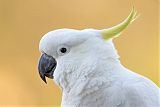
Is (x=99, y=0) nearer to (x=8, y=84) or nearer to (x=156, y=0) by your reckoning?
(x=156, y=0)

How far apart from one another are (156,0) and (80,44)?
1.56 metres

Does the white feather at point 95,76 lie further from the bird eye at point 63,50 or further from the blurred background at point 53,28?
the blurred background at point 53,28

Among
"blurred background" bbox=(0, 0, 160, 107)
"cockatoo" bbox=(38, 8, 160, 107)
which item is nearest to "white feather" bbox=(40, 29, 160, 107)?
"cockatoo" bbox=(38, 8, 160, 107)

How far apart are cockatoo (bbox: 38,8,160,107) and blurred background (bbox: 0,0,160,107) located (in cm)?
135

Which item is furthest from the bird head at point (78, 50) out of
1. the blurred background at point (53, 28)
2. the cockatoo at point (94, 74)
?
the blurred background at point (53, 28)

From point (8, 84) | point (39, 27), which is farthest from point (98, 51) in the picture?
point (8, 84)

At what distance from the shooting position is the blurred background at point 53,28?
252 centimetres

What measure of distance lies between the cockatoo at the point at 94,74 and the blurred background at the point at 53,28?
1351 mm

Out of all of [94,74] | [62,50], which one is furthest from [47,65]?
[94,74]

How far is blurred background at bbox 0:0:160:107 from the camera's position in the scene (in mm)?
2518

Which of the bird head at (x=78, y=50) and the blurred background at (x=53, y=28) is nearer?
the bird head at (x=78, y=50)

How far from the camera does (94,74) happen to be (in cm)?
113

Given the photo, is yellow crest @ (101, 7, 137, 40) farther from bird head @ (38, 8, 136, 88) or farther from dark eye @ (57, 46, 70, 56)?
dark eye @ (57, 46, 70, 56)

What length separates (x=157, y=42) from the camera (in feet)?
8.41
